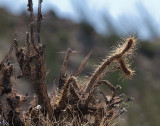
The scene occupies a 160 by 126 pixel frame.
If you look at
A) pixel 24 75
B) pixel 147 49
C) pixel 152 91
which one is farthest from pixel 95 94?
pixel 147 49

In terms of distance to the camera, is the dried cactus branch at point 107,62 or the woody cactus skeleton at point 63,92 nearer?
the woody cactus skeleton at point 63,92

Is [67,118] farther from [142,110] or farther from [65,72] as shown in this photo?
[142,110]

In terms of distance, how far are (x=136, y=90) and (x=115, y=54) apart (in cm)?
1739

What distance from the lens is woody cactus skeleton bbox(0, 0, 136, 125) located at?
2.24m

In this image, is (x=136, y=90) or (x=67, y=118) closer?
(x=67, y=118)

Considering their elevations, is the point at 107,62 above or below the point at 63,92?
above

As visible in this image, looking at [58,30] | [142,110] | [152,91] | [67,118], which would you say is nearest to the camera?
[67,118]

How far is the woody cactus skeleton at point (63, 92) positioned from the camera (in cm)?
224

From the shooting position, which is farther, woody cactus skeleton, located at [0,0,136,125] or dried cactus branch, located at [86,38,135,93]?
dried cactus branch, located at [86,38,135,93]

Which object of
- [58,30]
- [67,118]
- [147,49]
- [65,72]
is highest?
[65,72]

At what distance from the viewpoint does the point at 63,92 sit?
2402mm

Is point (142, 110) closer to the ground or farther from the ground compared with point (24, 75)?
closer to the ground

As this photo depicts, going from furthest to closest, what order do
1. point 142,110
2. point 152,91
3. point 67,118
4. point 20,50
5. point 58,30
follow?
point 58,30, point 152,91, point 142,110, point 67,118, point 20,50

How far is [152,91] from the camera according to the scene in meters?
18.6
